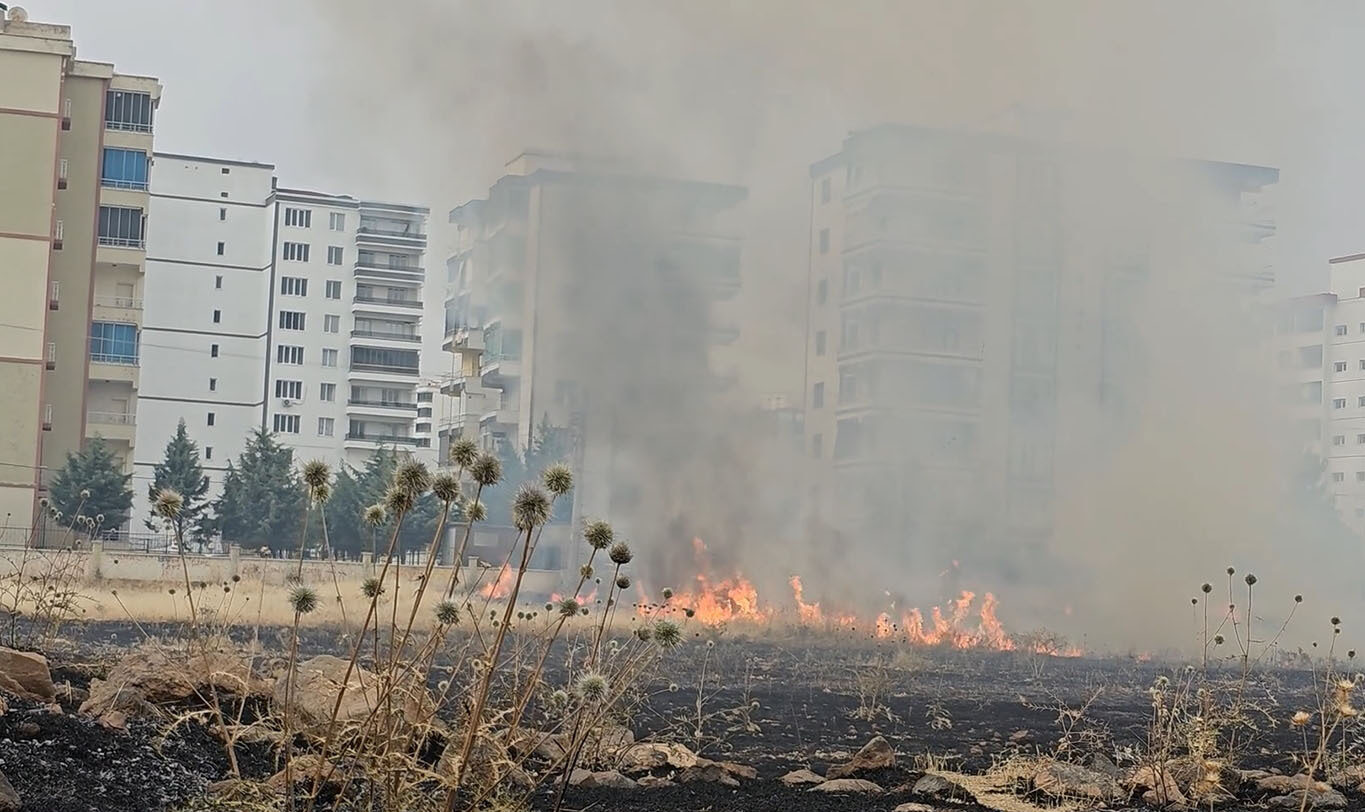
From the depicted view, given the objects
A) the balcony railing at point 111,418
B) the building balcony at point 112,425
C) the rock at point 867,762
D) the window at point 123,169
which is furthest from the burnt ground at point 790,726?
the window at point 123,169

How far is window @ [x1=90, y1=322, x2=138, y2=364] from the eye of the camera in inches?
2315

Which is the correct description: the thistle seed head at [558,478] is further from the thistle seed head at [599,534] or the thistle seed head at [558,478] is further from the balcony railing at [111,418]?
the balcony railing at [111,418]

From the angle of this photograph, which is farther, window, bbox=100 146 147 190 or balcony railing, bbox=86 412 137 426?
window, bbox=100 146 147 190

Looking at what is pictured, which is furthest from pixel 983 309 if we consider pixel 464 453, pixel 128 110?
pixel 464 453

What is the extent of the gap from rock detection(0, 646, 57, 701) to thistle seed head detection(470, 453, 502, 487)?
419 centimetres

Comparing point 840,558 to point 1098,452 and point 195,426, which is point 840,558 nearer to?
point 1098,452

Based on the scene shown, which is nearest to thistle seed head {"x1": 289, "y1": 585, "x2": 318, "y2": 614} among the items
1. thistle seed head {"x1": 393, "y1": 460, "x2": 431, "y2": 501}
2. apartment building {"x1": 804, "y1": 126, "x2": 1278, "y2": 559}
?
thistle seed head {"x1": 393, "y1": 460, "x2": 431, "y2": 501}

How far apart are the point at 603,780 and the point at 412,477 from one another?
359cm

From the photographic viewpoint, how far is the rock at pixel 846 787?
28.4ft

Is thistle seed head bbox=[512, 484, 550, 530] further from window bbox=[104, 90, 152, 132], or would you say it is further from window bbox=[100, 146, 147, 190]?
window bbox=[104, 90, 152, 132]

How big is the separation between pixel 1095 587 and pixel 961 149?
1205 cm

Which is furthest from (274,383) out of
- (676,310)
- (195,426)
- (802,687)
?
(802,687)

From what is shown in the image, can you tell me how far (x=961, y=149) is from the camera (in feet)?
135

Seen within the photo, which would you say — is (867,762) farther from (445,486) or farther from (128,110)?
(128,110)
